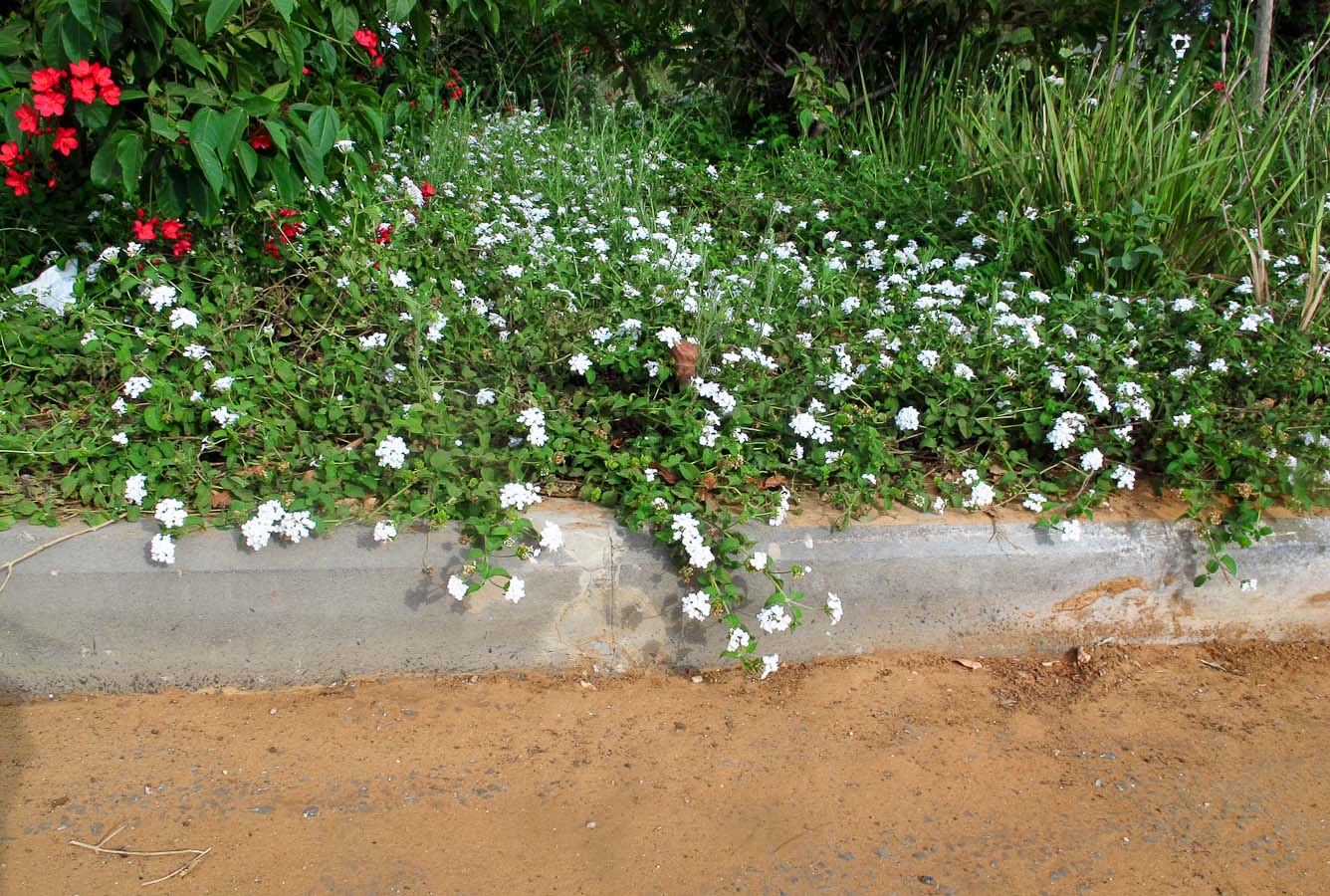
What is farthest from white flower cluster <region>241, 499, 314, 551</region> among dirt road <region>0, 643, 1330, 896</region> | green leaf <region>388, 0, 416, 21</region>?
green leaf <region>388, 0, 416, 21</region>

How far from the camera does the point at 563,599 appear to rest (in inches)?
106

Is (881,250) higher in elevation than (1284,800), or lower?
higher

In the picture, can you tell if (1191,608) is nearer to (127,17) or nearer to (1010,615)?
(1010,615)

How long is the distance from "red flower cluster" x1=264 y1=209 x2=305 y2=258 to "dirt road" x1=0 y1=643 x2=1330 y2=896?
1510mm

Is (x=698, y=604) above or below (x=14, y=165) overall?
below

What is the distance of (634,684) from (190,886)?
3.68 ft

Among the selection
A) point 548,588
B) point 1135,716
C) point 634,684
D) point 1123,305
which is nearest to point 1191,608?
point 1135,716

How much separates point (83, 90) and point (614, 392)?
5.27 ft

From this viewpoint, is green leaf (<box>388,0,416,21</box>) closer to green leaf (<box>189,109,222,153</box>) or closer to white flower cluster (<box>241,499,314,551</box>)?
green leaf (<box>189,109,222,153</box>)

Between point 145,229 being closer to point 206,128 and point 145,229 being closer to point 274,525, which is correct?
point 206,128

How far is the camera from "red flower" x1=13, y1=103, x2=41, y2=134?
Answer: 2.57m

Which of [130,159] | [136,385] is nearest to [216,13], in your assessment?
[130,159]

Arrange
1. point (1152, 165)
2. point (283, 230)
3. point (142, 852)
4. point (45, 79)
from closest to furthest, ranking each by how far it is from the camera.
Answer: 1. point (142, 852)
2. point (45, 79)
3. point (283, 230)
4. point (1152, 165)

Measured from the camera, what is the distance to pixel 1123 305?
344 cm
